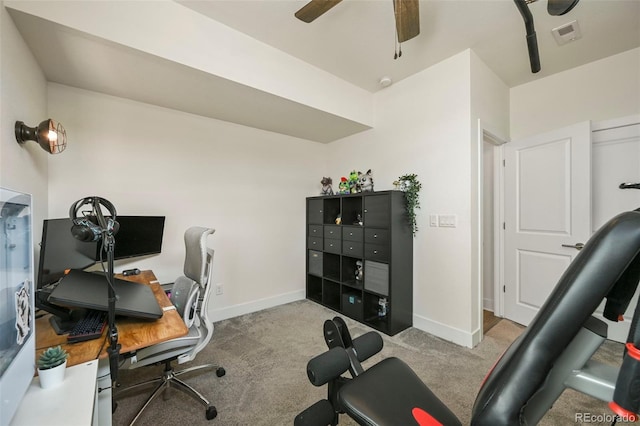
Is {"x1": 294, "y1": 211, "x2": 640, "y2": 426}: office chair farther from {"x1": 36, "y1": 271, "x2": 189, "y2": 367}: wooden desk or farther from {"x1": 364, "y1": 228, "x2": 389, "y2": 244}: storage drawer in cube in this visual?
{"x1": 364, "y1": 228, "x2": 389, "y2": 244}: storage drawer in cube

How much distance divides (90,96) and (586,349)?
3.48 m

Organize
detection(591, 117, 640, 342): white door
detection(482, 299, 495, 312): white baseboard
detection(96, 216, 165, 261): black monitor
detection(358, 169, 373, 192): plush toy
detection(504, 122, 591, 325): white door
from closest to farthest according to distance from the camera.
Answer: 1. detection(96, 216, 165, 261): black monitor
2. detection(591, 117, 640, 342): white door
3. detection(504, 122, 591, 325): white door
4. detection(358, 169, 373, 192): plush toy
5. detection(482, 299, 495, 312): white baseboard

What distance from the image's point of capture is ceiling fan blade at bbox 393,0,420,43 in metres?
1.52

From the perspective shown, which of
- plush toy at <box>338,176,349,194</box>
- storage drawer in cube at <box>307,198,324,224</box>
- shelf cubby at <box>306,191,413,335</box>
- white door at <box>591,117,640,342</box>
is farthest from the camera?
storage drawer in cube at <box>307,198,324,224</box>

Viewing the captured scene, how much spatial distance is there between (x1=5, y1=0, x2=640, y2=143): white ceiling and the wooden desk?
171cm

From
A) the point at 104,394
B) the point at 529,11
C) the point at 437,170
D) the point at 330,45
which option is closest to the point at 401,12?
the point at 529,11

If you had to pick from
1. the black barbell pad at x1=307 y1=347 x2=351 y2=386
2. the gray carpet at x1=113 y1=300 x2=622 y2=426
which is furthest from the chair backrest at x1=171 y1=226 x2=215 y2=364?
the black barbell pad at x1=307 y1=347 x2=351 y2=386

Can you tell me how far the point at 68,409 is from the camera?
0.76 metres

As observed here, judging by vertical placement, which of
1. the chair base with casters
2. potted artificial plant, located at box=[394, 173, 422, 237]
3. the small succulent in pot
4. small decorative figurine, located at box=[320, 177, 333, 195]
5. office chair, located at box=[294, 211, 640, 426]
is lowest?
the chair base with casters

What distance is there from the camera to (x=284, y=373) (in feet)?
6.62

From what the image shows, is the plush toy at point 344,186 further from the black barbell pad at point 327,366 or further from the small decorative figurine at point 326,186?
the black barbell pad at point 327,366

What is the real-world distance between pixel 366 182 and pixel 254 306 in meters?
2.09

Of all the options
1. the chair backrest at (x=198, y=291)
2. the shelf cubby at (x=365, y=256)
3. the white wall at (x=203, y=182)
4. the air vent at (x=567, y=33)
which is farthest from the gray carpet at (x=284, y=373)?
the air vent at (x=567, y=33)

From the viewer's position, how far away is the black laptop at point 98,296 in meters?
1.12
